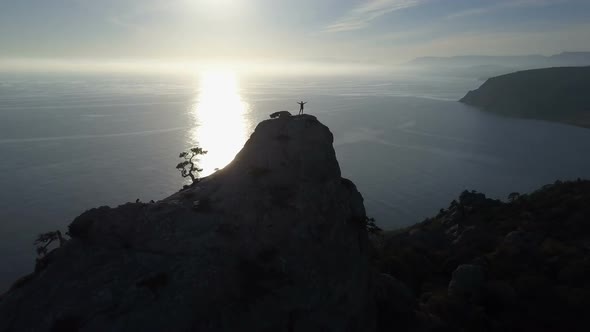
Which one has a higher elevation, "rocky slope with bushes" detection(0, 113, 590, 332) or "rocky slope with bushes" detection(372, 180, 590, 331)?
"rocky slope with bushes" detection(0, 113, 590, 332)

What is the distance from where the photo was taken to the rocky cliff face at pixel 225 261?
23.6m

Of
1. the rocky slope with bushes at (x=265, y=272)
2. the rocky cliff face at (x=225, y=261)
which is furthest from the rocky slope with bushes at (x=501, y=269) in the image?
the rocky cliff face at (x=225, y=261)

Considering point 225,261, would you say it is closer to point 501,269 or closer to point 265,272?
point 265,272

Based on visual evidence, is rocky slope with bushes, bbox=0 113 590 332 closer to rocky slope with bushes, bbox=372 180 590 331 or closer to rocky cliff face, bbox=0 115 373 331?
rocky cliff face, bbox=0 115 373 331

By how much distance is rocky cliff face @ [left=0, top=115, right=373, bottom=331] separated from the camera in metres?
23.6

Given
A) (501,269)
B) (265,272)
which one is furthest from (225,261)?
(501,269)

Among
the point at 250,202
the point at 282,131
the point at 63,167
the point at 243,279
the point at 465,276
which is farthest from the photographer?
the point at 63,167

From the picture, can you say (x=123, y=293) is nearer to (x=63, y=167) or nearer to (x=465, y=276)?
(x=465, y=276)

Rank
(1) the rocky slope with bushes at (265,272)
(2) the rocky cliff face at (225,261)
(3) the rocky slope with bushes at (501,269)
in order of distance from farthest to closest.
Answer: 1. (3) the rocky slope with bushes at (501,269)
2. (1) the rocky slope with bushes at (265,272)
3. (2) the rocky cliff face at (225,261)

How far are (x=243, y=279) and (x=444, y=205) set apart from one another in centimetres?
10691

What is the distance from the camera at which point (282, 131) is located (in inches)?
1494

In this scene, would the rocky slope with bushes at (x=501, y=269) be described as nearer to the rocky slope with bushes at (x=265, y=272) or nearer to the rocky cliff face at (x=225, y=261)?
the rocky slope with bushes at (x=265, y=272)

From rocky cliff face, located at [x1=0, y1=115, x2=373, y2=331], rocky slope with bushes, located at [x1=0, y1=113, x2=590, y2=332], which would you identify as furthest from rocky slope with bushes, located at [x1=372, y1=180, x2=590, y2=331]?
rocky cliff face, located at [x1=0, y1=115, x2=373, y2=331]

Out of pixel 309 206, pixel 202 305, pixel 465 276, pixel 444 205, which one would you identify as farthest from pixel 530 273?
pixel 444 205
